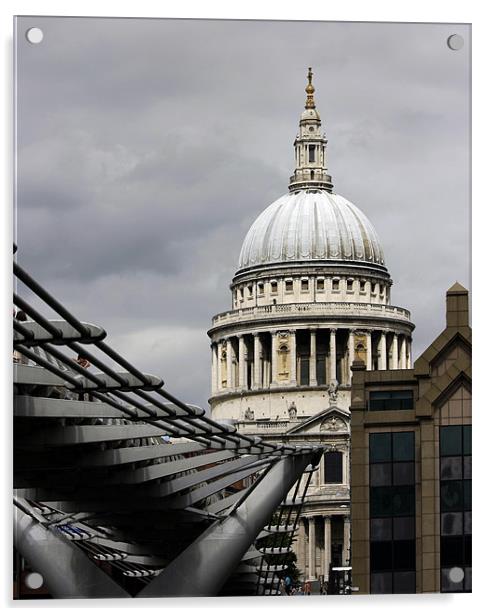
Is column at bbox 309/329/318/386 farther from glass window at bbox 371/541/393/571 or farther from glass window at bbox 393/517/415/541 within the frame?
glass window at bbox 371/541/393/571

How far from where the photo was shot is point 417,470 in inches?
2036

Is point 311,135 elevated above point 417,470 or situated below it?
above

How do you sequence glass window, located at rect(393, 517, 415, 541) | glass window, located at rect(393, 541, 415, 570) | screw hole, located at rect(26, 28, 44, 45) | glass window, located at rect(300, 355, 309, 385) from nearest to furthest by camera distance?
screw hole, located at rect(26, 28, 44, 45) < glass window, located at rect(393, 541, 415, 570) < glass window, located at rect(393, 517, 415, 541) < glass window, located at rect(300, 355, 309, 385)

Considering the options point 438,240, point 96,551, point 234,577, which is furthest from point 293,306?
point 438,240

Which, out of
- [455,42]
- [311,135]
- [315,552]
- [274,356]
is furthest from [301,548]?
[274,356]

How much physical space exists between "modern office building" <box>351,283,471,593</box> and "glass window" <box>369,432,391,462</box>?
0.03 meters

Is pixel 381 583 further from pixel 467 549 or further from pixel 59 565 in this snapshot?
pixel 59 565

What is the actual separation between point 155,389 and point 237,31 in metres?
6.53

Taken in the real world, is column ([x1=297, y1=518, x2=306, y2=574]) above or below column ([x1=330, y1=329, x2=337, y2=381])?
below

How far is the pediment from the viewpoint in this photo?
88.4 m

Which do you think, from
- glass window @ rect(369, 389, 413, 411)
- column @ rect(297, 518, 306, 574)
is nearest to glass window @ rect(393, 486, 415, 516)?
column @ rect(297, 518, 306, 574)

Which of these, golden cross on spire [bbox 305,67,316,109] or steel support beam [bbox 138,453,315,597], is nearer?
golden cross on spire [bbox 305,67,316,109]

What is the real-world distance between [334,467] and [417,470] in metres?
37.9
